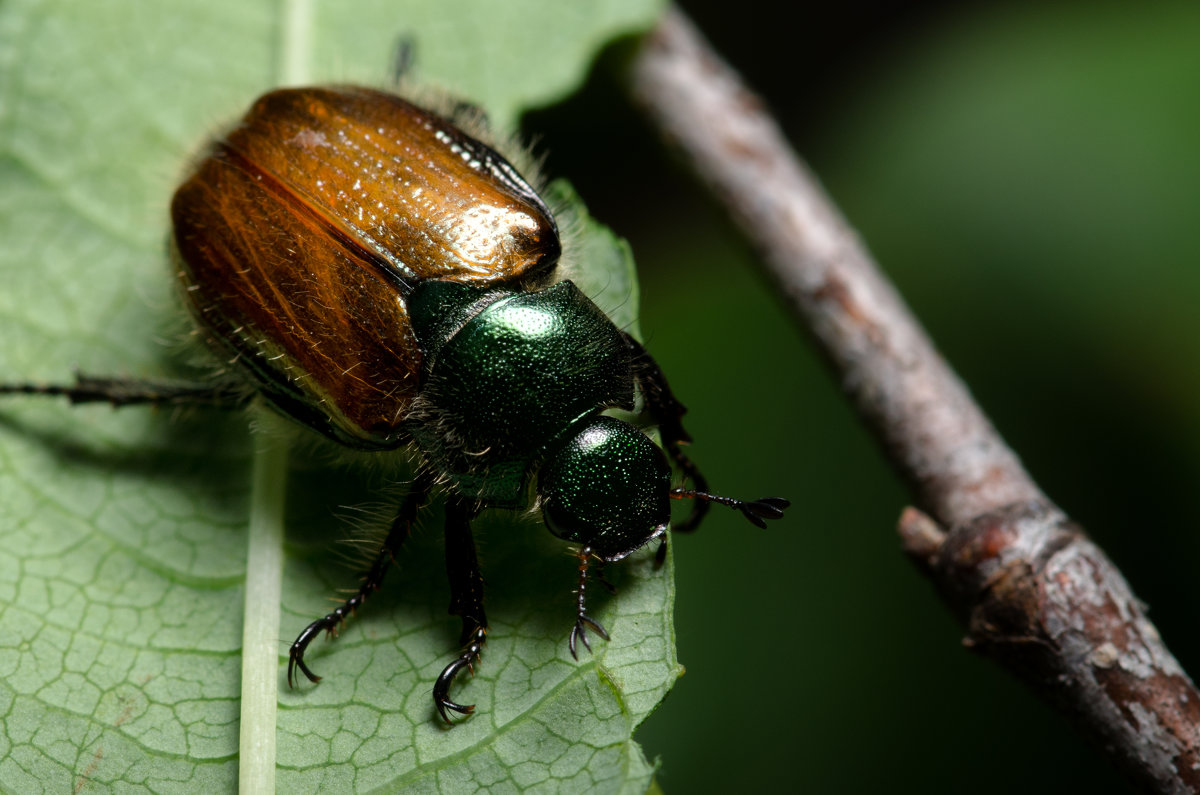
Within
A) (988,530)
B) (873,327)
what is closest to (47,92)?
(873,327)

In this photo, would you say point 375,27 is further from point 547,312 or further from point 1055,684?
point 1055,684

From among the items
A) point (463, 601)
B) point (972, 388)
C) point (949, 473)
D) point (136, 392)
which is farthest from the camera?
point (972, 388)

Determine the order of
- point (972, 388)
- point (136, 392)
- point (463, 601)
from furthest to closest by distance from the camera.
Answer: point (972, 388) → point (136, 392) → point (463, 601)

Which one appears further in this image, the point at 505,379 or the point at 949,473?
the point at 949,473

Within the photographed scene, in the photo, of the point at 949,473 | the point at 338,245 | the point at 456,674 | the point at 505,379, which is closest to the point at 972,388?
the point at 949,473

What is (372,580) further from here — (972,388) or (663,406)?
(972,388)

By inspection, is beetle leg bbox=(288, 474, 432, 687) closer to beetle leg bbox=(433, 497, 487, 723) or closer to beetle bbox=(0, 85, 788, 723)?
beetle bbox=(0, 85, 788, 723)

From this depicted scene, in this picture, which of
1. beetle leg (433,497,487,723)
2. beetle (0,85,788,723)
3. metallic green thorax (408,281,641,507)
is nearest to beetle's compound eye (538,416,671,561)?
beetle (0,85,788,723)

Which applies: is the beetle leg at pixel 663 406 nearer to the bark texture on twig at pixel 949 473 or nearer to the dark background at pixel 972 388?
→ the dark background at pixel 972 388
